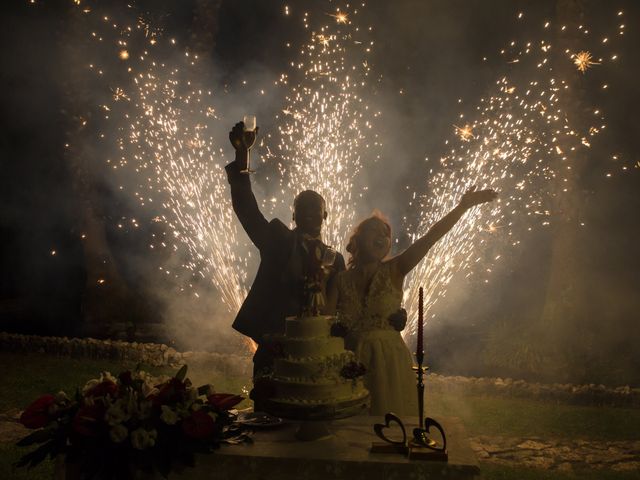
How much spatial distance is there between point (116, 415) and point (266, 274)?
273 cm

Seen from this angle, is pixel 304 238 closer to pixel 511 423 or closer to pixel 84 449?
pixel 84 449

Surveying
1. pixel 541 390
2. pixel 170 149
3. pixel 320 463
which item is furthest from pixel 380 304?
pixel 170 149

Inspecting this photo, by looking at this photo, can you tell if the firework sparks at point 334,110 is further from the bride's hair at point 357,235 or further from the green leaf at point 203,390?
the green leaf at point 203,390

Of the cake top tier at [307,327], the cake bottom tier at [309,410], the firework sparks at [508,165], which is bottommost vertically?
the cake bottom tier at [309,410]

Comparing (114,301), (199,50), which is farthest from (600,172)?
(114,301)

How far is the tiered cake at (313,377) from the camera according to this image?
14.7 feet

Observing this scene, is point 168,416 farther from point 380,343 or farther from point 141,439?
point 380,343

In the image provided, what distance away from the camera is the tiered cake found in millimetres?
4469

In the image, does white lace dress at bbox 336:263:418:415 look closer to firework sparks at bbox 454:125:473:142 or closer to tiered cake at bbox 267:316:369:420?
tiered cake at bbox 267:316:369:420

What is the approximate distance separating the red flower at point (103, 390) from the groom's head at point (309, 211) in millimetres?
2579

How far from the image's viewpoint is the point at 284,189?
68.6 ft

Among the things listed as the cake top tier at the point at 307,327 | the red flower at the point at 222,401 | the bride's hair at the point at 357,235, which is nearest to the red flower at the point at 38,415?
the red flower at the point at 222,401

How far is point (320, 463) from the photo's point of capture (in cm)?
423

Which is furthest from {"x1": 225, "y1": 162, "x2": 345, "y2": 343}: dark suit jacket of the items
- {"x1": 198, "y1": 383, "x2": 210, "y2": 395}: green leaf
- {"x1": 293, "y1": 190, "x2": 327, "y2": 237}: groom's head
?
{"x1": 198, "y1": 383, "x2": 210, "y2": 395}: green leaf
